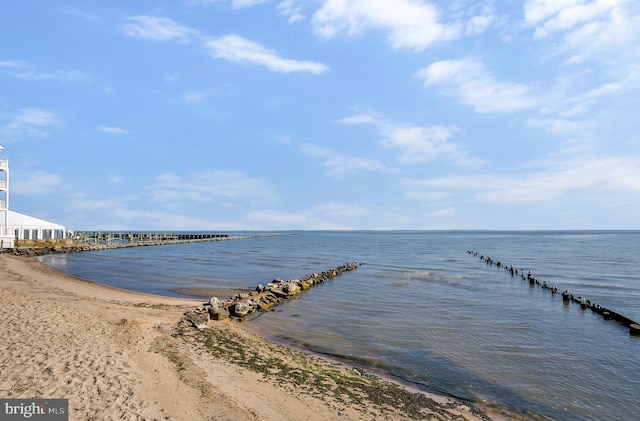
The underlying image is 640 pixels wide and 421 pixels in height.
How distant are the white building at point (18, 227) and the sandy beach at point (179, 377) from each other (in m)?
42.5

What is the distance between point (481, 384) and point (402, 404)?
3280mm

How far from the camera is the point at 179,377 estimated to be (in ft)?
30.3

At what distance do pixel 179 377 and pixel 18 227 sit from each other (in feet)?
198

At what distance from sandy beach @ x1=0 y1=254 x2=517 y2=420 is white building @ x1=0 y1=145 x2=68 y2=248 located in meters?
42.5

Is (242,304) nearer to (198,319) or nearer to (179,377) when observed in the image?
(198,319)

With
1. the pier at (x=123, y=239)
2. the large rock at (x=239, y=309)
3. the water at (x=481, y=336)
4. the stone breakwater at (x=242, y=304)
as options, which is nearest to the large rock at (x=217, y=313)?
the stone breakwater at (x=242, y=304)

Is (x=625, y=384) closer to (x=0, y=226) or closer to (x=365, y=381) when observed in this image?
(x=365, y=381)

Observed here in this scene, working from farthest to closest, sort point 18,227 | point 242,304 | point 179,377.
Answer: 1. point 18,227
2. point 242,304
3. point 179,377

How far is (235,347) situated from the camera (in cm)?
1241

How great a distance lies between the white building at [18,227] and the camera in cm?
4670

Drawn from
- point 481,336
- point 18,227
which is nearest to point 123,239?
point 18,227

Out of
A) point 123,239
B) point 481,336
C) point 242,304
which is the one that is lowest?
point 481,336

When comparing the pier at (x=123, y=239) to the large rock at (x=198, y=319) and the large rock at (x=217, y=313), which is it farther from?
the large rock at (x=198, y=319)

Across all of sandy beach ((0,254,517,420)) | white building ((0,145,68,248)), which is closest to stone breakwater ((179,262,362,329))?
sandy beach ((0,254,517,420))
